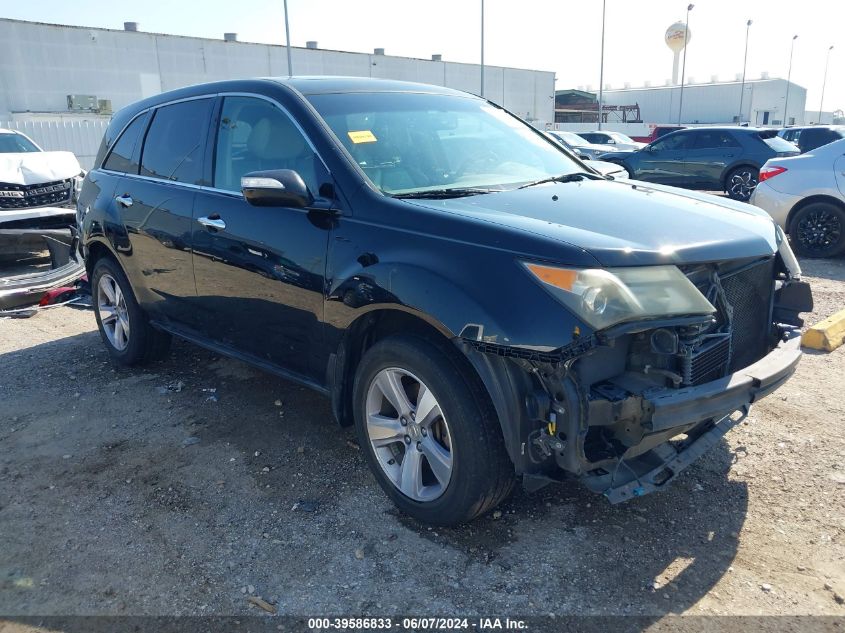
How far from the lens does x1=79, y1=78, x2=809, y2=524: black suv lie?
8.16ft

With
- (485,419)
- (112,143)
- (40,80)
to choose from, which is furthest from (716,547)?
(40,80)

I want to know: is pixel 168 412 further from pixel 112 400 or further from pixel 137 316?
pixel 137 316

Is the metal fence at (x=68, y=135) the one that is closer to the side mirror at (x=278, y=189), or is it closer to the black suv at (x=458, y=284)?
the black suv at (x=458, y=284)

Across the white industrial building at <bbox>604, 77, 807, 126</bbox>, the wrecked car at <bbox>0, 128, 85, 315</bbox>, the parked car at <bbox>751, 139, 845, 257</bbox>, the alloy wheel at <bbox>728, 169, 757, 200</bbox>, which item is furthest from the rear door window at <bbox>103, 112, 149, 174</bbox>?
the white industrial building at <bbox>604, 77, 807, 126</bbox>

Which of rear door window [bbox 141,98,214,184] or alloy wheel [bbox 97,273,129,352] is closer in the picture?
rear door window [bbox 141,98,214,184]

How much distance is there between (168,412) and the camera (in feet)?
14.7

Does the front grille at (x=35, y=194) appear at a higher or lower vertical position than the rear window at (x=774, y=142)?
lower

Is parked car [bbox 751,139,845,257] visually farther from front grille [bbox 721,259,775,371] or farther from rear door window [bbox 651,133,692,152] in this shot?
rear door window [bbox 651,133,692,152]

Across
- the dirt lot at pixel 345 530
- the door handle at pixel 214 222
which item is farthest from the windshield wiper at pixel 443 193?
the dirt lot at pixel 345 530

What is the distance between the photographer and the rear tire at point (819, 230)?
8.24 meters

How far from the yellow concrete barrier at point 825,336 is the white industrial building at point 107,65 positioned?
2240cm

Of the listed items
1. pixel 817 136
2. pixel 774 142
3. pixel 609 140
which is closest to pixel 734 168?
pixel 774 142

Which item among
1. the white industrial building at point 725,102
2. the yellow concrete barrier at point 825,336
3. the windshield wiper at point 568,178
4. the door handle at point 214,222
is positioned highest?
the white industrial building at point 725,102

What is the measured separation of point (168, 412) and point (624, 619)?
3129mm
